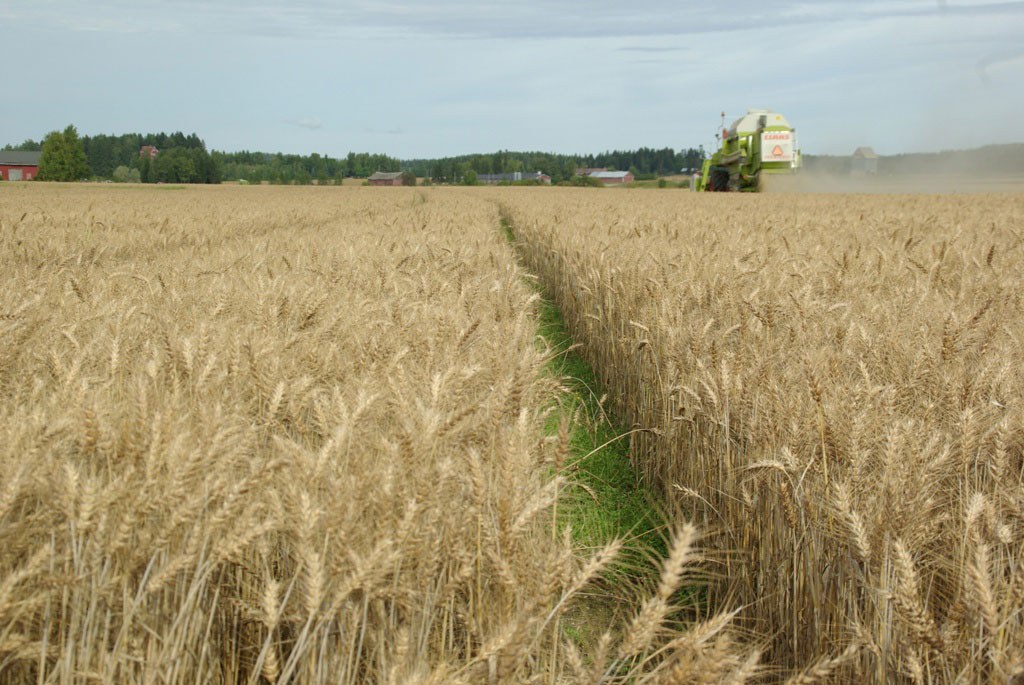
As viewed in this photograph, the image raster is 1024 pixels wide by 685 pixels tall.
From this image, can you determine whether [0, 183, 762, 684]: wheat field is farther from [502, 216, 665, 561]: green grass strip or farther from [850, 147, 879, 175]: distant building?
[850, 147, 879, 175]: distant building

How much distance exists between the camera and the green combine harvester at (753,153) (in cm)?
2655

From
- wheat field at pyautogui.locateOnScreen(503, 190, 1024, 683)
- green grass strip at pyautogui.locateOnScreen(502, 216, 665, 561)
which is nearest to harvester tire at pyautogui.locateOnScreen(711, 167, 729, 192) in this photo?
wheat field at pyautogui.locateOnScreen(503, 190, 1024, 683)

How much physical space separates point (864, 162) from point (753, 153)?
21.0 metres

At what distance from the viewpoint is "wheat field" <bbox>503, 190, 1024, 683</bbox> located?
→ 1672 mm

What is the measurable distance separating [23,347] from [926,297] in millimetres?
3840

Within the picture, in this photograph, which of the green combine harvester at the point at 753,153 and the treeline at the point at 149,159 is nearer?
the green combine harvester at the point at 753,153

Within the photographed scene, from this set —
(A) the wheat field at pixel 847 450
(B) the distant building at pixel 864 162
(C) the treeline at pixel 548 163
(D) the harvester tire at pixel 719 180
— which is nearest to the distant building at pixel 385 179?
(C) the treeline at pixel 548 163

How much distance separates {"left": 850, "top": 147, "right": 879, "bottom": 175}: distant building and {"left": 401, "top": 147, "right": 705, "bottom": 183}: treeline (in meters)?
61.6

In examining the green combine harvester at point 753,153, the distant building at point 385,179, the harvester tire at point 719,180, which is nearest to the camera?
the green combine harvester at point 753,153

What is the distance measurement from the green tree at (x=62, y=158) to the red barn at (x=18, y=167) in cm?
1537

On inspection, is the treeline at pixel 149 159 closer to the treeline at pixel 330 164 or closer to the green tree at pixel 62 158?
the green tree at pixel 62 158

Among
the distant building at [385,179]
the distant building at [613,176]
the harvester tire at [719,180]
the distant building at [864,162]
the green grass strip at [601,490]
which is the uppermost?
the distant building at [613,176]

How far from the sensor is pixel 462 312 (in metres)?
3.46

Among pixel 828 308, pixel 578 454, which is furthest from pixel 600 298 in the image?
pixel 828 308
